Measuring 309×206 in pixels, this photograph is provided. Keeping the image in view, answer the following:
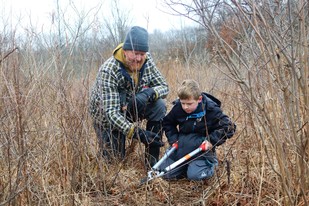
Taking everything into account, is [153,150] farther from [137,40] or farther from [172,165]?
[137,40]

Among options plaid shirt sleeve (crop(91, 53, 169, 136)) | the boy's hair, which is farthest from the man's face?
the boy's hair

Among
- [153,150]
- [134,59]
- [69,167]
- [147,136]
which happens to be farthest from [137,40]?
[69,167]

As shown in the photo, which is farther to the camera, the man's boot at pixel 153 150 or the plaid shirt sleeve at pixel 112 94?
the man's boot at pixel 153 150

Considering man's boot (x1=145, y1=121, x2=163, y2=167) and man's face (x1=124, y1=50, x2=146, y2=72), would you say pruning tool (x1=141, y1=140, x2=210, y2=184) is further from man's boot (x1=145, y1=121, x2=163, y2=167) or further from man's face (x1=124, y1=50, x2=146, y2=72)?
man's face (x1=124, y1=50, x2=146, y2=72)

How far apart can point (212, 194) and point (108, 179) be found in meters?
0.68

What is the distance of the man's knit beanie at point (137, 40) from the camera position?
106 inches

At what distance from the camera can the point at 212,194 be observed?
231 centimetres

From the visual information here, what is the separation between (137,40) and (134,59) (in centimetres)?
14

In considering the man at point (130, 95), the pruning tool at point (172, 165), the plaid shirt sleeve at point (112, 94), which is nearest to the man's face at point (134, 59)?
the man at point (130, 95)

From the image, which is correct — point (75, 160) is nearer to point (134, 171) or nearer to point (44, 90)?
point (44, 90)

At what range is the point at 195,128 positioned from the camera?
106 inches

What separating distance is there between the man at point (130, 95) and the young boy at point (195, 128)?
151 mm

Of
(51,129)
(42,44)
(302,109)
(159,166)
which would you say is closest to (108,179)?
(159,166)

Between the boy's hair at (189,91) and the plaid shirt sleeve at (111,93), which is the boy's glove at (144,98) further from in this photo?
the boy's hair at (189,91)
